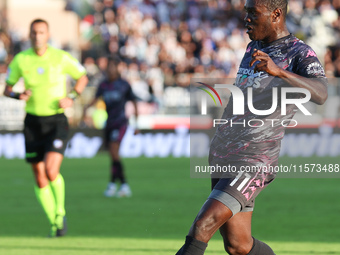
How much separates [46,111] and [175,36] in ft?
53.9

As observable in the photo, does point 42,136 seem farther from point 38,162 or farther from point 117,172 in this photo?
point 117,172

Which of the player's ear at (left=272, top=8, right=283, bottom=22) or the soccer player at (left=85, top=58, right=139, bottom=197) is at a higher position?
the player's ear at (left=272, top=8, right=283, bottom=22)

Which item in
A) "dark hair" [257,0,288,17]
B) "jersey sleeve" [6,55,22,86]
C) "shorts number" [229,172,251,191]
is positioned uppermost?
"dark hair" [257,0,288,17]

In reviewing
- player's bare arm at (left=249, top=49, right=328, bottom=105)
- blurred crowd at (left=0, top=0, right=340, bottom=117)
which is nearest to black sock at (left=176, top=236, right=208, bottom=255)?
player's bare arm at (left=249, top=49, right=328, bottom=105)

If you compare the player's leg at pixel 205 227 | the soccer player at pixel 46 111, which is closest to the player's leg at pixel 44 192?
the soccer player at pixel 46 111

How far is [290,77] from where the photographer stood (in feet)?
15.4

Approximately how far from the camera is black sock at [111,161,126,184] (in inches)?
497

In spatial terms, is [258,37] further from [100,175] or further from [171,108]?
[171,108]

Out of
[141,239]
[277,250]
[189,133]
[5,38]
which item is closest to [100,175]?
[189,133]

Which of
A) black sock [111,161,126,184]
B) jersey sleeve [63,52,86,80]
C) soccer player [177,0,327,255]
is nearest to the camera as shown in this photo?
soccer player [177,0,327,255]

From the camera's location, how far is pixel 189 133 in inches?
778

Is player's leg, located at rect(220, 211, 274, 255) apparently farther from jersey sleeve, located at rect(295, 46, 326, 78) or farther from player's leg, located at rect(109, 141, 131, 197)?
player's leg, located at rect(109, 141, 131, 197)

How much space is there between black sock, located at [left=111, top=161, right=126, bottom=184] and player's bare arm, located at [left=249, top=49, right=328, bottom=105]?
8012 millimetres

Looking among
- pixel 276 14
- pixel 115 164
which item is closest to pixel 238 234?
pixel 276 14
